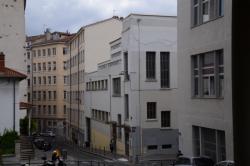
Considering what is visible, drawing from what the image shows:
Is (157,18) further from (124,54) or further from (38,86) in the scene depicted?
(38,86)

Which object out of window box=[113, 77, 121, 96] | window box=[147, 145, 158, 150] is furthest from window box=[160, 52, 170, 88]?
window box=[147, 145, 158, 150]

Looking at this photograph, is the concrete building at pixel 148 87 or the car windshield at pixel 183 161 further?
the concrete building at pixel 148 87

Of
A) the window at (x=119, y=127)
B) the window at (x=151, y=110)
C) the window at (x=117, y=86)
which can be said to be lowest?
the window at (x=119, y=127)

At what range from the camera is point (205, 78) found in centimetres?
2786

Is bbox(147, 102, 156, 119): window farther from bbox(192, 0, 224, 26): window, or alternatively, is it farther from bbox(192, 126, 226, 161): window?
bbox(192, 0, 224, 26): window

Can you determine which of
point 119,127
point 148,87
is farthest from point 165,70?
point 119,127

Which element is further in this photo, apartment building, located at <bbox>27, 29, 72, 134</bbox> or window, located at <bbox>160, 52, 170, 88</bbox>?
apartment building, located at <bbox>27, 29, 72, 134</bbox>

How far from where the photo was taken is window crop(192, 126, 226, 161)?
2564 cm

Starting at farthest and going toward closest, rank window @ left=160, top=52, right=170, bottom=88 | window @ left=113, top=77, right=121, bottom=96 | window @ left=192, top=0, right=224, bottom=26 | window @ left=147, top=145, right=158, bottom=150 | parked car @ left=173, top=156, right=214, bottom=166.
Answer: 1. window @ left=113, top=77, right=121, bottom=96
2. window @ left=160, top=52, right=170, bottom=88
3. window @ left=147, top=145, right=158, bottom=150
4. window @ left=192, top=0, right=224, bottom=26
5. parked car @ left=173, top=156, right=214, bottom=166

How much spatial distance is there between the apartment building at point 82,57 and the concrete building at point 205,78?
3446 centimetres

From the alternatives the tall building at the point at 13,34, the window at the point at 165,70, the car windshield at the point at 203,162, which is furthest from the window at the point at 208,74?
the tall building at the point at 13,34

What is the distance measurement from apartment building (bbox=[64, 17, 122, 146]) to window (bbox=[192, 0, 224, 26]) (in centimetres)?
3629

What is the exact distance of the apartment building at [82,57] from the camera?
6606 cm

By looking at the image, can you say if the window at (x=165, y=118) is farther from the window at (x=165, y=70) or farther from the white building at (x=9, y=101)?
the white building at (x=9, y=101)
